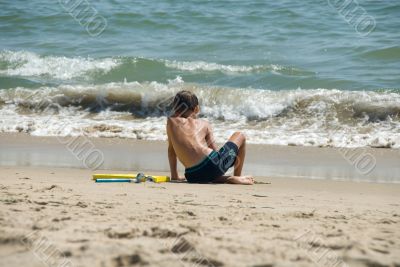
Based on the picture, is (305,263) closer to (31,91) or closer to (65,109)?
(65,109)

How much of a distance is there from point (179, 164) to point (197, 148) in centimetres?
149

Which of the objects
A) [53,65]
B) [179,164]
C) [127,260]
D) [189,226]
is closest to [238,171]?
[179,164]

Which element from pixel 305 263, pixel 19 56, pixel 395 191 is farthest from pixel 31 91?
pixel 305 263

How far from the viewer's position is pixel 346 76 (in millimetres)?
10945

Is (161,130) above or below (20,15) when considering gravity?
below

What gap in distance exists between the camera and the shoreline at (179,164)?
638 centimetres

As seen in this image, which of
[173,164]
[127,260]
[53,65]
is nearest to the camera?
[127,260]

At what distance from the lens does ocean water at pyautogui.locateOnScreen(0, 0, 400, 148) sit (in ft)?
29.8

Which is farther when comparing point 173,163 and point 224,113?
point 224,113

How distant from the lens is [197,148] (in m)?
5.41

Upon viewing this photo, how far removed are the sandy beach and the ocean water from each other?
3.71 metres

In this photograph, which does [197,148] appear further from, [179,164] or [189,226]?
[189,226]

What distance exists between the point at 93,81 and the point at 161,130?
3.62 meters

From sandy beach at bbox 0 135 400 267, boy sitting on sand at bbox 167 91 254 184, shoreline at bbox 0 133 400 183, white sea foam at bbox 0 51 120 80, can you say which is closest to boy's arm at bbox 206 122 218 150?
boy sitting on sand at bbox 167 91 254 184
